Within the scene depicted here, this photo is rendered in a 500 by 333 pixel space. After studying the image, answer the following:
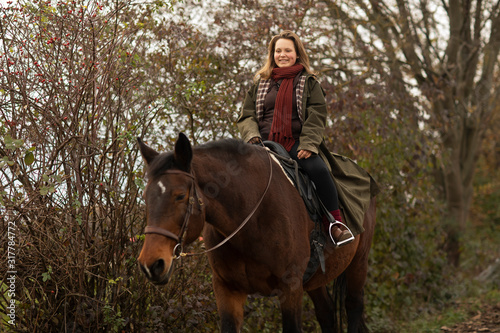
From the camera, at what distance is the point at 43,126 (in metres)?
4.37

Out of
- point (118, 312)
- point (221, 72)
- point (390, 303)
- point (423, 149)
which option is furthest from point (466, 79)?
point (118, 312)

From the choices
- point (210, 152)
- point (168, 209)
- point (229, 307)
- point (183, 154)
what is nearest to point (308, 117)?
point (210, 152)

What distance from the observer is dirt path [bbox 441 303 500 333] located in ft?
23.9

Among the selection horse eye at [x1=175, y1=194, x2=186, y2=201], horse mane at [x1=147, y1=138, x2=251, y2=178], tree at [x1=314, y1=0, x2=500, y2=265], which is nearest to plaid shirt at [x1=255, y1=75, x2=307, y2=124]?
horse mane at [x1=147, y1=138, x2=251, y2=178]

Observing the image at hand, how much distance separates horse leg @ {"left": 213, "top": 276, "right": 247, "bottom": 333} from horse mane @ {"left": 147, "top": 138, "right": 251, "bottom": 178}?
990 millimetres

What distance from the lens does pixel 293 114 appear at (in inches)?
182

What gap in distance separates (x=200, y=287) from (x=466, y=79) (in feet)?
30.3

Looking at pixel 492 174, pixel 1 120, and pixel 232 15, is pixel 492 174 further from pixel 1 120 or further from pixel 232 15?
pixel 1 120

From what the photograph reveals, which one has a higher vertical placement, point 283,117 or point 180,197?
point 283,117

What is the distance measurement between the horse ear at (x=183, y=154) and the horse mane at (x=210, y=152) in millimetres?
35

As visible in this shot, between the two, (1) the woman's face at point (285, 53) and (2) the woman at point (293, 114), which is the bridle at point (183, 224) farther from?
(1) the woman's face at point (285, 53)

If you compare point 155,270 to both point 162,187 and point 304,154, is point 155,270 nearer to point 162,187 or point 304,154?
point 162,187

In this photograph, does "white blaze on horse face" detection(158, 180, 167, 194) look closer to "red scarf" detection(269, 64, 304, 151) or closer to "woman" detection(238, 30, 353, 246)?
"woman" detection(238, 30, 353, 246)

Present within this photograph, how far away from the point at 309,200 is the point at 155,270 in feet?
5.45
